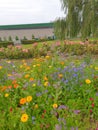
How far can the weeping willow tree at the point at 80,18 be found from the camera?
14.9m

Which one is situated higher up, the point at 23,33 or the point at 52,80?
the point at 52,80

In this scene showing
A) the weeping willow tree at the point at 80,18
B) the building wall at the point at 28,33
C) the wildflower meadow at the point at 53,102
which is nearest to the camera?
the wildflower meadow at the point at 53,102

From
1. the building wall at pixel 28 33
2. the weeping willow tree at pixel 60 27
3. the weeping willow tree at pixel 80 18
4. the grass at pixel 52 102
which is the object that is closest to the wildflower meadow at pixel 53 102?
→ the grass at pixel 52 102

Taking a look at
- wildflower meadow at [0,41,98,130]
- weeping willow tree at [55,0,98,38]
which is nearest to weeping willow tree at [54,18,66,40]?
weeping willow tree at [55,0,98,38]

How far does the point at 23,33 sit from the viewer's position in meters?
50.8

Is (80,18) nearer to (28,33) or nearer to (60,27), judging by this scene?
(60,27)

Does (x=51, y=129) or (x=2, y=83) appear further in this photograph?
(x=2, y=83)

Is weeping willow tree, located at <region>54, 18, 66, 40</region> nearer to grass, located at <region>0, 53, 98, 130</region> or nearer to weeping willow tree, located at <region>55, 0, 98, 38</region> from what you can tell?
weeping willow tree, located at <region>55, 0, 98, 38</region>

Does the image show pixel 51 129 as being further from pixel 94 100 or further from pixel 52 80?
pixel 52 80

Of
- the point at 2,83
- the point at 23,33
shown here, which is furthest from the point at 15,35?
the point at 2,83

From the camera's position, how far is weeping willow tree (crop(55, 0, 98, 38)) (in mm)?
14945

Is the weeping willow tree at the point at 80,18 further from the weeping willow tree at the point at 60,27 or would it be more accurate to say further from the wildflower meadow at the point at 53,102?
the wildflower meadow at the point at 53,102

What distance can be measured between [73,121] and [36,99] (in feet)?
3.09

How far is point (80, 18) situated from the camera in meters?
16.1
